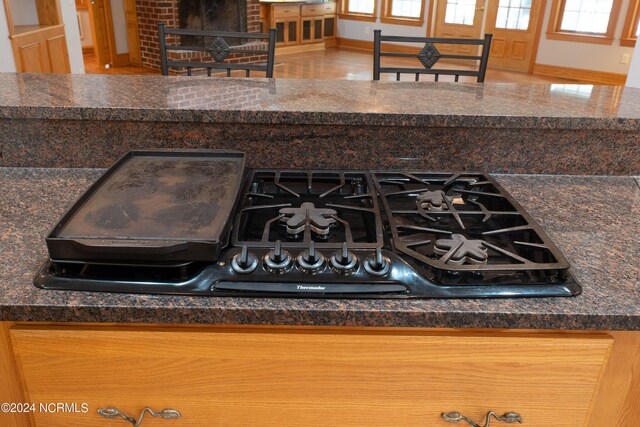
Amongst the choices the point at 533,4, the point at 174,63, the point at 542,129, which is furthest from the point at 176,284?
the point at 533,4

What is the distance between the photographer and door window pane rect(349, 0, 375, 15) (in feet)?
30.7

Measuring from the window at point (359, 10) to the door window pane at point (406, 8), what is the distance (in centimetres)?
37

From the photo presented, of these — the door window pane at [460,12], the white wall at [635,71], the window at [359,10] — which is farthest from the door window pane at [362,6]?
the white wall at [635,71]

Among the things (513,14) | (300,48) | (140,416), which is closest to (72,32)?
(300,48)

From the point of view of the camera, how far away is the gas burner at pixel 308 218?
0.96 metres

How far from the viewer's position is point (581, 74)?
7078 millimetres

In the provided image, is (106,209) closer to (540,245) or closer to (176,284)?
(176,284)

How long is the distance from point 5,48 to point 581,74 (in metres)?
6.76

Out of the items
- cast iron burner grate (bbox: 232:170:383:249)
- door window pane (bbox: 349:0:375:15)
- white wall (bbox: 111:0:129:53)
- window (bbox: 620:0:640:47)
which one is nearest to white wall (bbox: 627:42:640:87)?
window (bbox: 620:0:640:47)

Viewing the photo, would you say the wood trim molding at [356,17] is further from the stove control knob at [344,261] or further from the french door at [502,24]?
the stove control knob at [344,261]

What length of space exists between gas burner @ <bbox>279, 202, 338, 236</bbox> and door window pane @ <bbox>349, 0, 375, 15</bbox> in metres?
9.09

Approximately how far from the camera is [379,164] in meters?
1.36

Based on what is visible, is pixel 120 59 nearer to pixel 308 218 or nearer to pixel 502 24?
pixel 502 24

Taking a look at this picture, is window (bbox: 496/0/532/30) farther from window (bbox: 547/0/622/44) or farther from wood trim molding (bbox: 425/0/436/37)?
wood trim molding (bbox: 425/0/436/37)
